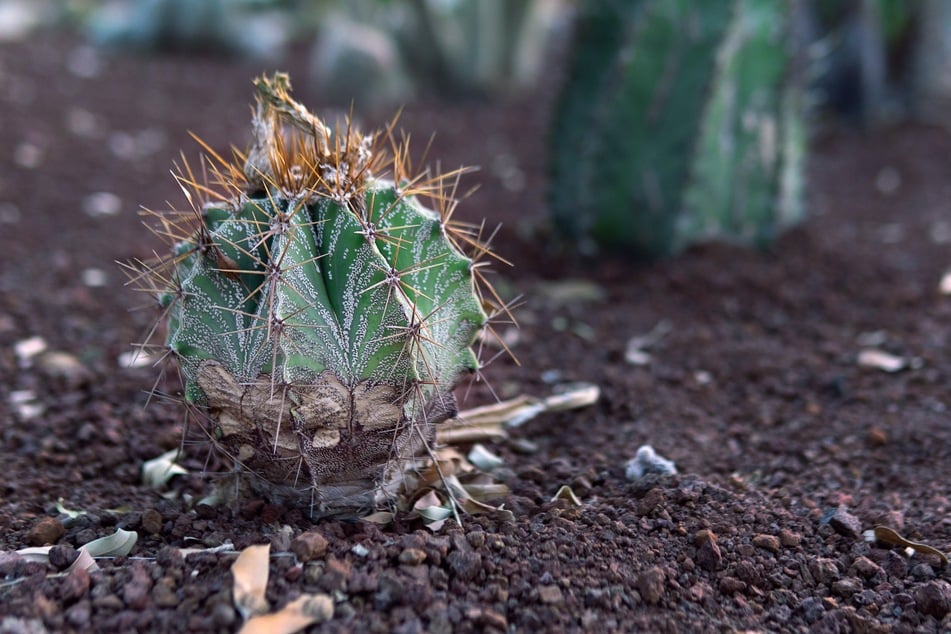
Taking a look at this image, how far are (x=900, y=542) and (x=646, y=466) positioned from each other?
1.77ft

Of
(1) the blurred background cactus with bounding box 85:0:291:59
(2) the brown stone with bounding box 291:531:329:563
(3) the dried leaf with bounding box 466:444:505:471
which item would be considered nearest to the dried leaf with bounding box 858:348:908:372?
(3) the dried leaf with bounding box 466:444:505:471

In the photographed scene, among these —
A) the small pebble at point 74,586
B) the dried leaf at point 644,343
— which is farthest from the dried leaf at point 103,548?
the dried leaf at point 644,343

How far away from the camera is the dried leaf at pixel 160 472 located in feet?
7.10

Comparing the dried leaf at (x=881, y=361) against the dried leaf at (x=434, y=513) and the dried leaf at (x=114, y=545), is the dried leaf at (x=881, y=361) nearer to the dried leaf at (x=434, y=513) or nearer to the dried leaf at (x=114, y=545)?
the dried leaf at (x=434, y=513)

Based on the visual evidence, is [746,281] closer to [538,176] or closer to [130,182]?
[538,176]

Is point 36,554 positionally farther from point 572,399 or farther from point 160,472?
point 572,399

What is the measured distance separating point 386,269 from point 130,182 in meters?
3.65

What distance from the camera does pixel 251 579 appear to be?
1556mm

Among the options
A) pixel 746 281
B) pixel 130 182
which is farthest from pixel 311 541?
pixel 130 182

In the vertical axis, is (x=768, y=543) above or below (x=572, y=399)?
below

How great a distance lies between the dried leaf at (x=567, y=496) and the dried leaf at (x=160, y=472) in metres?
0.85

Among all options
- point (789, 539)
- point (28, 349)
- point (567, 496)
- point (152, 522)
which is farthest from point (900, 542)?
point (28, 349)

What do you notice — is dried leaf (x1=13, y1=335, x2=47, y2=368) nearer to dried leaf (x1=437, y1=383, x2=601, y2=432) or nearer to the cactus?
dried leaf (x1=437, y1=383, x2=601, y2=432)

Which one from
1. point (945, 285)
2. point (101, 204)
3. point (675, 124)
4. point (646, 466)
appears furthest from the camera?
point (101, 204)
